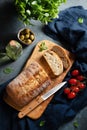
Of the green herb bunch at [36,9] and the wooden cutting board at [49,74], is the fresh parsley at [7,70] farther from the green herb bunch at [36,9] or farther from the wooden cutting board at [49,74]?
the green herb bunch at [36,9]

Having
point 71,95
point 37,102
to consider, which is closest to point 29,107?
point 37,102

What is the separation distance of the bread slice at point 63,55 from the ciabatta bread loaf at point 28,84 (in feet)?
0.34

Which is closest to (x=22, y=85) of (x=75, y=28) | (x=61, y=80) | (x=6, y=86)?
(x=6, y=86)

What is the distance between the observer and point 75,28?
1182mm

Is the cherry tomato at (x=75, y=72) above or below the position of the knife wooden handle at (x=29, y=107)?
below

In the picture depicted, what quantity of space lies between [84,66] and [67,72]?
0.07 meters

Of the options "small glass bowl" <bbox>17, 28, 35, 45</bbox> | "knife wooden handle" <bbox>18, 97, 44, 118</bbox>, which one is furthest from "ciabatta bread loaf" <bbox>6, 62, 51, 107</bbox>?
"small glass bowl" <bbox>17, 28, 35, 45</bbox>

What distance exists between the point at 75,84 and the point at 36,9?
30cm

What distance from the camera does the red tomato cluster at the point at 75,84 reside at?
103 centimetres

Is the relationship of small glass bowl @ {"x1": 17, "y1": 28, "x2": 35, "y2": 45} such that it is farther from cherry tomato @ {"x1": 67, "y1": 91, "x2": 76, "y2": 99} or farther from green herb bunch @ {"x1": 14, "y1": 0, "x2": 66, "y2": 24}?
cherry tomato @ {"x1": 67, "y1": 91, "x2": 76, "y2": 99}

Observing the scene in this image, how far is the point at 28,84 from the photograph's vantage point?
1.00 metres

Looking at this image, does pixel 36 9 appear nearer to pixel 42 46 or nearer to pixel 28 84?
pixel 42 46

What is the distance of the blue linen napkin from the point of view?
97cm

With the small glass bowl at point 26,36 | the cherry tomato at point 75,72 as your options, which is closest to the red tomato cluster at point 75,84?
the cherry tomato at point 75,72
